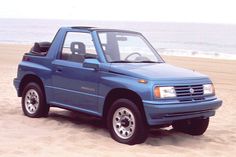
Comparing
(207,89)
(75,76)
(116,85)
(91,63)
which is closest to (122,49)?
(91,63)

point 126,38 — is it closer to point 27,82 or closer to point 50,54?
point 50,54

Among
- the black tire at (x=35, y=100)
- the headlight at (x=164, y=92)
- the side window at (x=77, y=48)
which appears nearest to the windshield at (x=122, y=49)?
the side window at (x=77, y=48)

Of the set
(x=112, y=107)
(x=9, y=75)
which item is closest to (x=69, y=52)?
(x=112, y=107)

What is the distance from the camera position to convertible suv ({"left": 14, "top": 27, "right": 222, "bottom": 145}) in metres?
6.47

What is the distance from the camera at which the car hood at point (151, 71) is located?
6562 mm

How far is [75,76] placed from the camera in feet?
24.4

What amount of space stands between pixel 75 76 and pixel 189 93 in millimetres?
1908

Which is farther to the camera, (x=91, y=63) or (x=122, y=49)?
(x=122, y=49)

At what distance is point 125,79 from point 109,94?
421mm

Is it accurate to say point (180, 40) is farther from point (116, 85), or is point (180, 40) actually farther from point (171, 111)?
point (171, 111)

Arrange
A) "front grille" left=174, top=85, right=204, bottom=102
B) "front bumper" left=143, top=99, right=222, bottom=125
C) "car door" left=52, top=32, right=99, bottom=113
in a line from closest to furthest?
"front bumper" left=143, top=99, right=222, bottom=125, "front grille" left=174, top=85, right=204, bottom=102, "car door" left=52, top=32, right=99, bottom=113

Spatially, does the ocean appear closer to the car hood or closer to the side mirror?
the car hood

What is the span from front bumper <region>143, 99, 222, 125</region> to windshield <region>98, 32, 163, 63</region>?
119 cm

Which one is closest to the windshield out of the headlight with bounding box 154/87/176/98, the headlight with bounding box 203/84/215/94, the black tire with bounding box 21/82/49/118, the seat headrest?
the seat headrest
